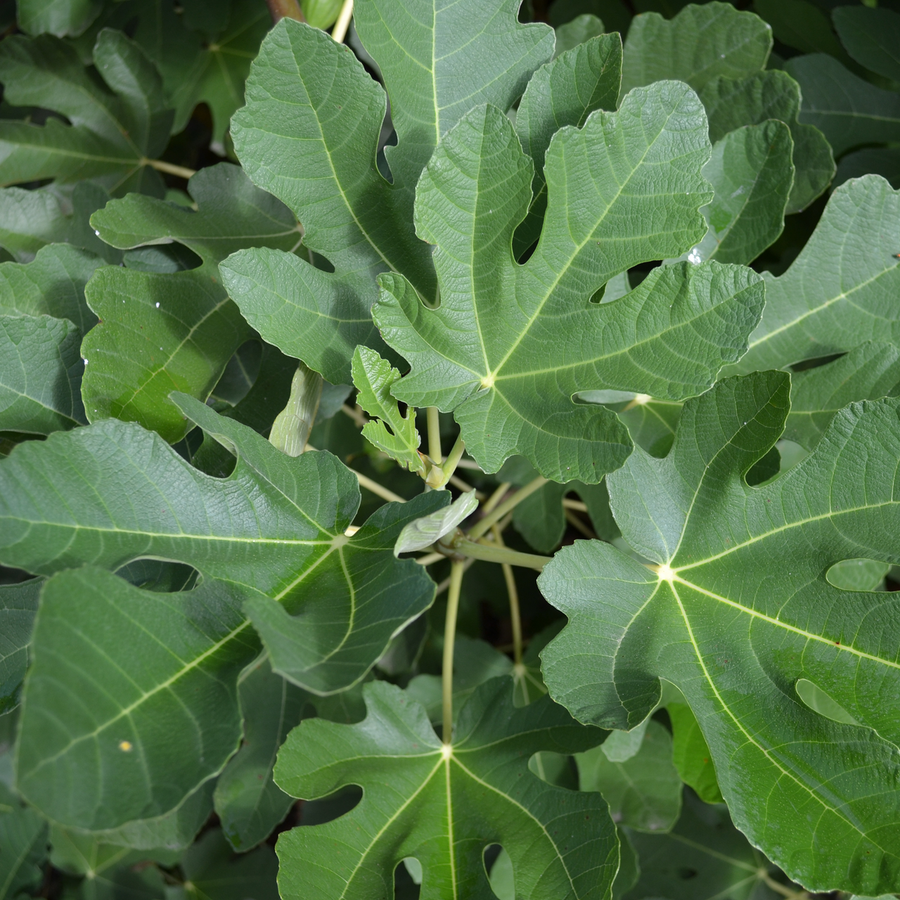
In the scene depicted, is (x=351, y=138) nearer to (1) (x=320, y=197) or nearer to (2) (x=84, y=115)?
(1) (x=320, y=197)

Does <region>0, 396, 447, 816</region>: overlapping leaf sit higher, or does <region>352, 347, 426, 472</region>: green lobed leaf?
<region>352, 347, 426, 472</region>: green lobed leaf

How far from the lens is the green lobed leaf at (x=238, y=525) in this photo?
645 millimetres

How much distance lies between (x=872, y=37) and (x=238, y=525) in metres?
1.27

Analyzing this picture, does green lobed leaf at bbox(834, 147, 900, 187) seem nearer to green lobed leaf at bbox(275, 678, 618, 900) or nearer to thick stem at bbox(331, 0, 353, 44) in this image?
thick stem at bbox(331, 0, 353, 44)

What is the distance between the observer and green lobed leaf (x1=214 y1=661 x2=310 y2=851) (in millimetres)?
1067

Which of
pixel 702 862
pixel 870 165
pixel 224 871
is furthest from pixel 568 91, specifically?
pixel 224 871

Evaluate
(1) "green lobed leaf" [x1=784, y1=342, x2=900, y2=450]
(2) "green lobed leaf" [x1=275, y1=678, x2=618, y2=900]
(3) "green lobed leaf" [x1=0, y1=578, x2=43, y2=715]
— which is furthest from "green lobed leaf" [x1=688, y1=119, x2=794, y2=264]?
(3) "green lobed leaf" [x1=0, y1=578, x2=43, y2=715]

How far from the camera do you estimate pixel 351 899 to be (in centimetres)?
80

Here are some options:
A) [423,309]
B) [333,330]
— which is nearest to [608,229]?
[423,309]

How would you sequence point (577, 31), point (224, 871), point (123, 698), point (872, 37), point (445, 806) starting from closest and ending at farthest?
point (123, 698)
point (445, 806)
point (577, 31)
point (872, 37)
point (224, 871)

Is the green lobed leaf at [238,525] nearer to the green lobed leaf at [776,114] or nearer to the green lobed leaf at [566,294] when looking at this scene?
the green lobed leaf at [566,294]

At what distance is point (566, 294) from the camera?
777 millimetres

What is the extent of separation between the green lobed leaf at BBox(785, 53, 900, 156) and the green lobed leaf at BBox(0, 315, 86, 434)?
3.76ft

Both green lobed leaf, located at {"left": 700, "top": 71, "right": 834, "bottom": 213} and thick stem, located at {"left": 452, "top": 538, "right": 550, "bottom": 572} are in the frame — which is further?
green lobed leaf, located at {"left": 700, "top": 71, "right": 834, "bottom": 213}
